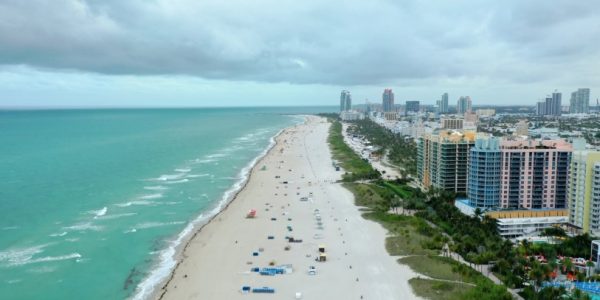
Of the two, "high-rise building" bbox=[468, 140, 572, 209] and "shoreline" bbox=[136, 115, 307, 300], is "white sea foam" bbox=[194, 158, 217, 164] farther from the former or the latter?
"high-rise building" bbox=[468, 140, 572, 209]

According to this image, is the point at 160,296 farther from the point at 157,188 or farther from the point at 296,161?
the point at 296,161

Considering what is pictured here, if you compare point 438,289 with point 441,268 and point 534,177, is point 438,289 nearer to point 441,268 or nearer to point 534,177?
point 441,268

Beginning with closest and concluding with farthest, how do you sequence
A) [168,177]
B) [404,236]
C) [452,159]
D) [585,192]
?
[404,236], [585,192], [452,159], [168,177]

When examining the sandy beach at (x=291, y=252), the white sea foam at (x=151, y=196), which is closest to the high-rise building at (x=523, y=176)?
the sandy beach at (x=291, y=252)

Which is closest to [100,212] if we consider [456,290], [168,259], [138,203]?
[138,203]

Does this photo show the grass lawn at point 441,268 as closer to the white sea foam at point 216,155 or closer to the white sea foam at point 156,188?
the white sea foam at point 156,188

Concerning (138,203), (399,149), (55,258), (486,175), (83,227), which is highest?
(486,175)
